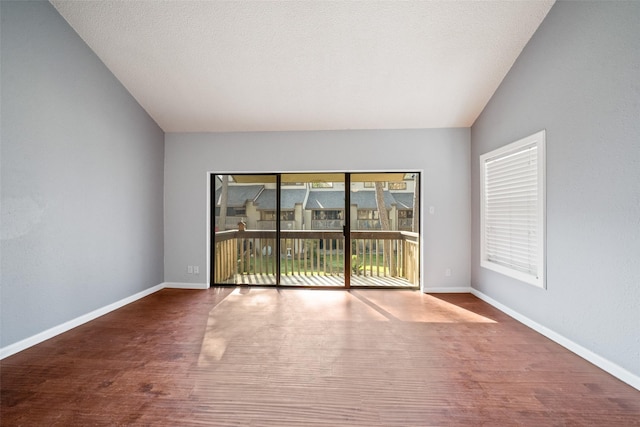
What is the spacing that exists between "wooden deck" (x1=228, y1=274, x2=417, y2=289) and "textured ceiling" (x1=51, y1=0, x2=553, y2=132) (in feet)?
8.15

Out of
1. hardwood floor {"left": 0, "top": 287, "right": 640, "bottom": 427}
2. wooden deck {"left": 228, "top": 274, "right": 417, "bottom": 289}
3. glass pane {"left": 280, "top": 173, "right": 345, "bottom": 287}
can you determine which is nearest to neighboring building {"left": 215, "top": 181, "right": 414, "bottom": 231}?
glass pane {"left": 280, "top": 173, "right": 345, "bottom": 287}

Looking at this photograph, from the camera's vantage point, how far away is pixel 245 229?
4.55 metres

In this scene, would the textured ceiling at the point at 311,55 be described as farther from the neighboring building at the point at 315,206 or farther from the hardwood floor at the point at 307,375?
the hardwood floor at the point at 307,375

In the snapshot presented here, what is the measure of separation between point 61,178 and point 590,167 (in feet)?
16.1

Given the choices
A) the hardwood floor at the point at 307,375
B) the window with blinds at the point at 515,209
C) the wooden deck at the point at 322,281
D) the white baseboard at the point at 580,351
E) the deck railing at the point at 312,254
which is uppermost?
the window with blinds at the point at 515,209

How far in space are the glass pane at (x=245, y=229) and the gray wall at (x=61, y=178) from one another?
1.12 metres

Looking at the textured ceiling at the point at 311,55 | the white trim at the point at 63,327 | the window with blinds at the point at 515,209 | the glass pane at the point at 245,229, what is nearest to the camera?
the white trim at the point at 63,327

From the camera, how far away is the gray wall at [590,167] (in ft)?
6.45

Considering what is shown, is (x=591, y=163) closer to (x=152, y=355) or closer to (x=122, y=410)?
(x=122, y=410)

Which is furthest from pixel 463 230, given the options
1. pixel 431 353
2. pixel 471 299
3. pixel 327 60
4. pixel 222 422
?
pixel 222 422

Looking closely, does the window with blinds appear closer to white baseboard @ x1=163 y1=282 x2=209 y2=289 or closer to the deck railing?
the deck railing

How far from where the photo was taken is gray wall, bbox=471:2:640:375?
6.45ft

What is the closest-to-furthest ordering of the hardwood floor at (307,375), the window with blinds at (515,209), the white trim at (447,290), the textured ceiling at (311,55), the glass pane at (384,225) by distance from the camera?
the hardwood floor at (307,375), the textured ceiling at (311,55), the window with blinds at (515,209), the white trim at (447,290), the glass pane at (384,225)

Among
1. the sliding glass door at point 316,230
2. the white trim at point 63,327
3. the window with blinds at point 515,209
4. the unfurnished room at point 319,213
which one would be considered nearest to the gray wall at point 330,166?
the unfurnished room at point 319,213
